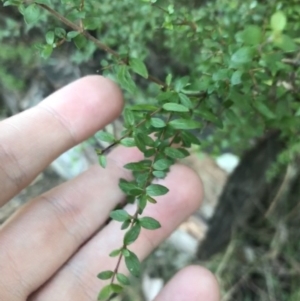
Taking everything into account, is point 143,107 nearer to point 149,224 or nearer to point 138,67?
point 138,67

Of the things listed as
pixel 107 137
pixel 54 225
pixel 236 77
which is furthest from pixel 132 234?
pixel 54 225

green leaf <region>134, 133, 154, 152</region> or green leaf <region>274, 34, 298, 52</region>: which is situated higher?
green leaf <region>274, 34, 298, 52</region>

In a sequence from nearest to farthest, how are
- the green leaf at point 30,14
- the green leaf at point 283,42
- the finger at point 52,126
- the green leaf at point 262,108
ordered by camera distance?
the green leaf at point 283,42 < the green leaf at point 30,14 < the green leaf at point 262,108 < the finger at point 52,126

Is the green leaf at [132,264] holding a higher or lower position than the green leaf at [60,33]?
lower

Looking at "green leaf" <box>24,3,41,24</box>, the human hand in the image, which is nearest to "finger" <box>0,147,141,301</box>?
the human hand

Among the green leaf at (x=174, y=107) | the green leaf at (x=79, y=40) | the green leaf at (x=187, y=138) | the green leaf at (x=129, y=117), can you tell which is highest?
the green leaf at (x=79, y=40)

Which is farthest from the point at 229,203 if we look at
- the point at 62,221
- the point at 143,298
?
the point at 62,221

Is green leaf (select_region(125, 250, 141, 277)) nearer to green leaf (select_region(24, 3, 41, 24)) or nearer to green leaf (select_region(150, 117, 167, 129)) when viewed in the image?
green leaf (select_region(150, 117, 167, 129))

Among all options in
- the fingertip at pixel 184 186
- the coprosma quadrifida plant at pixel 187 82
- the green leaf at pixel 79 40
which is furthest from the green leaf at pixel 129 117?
the fingertip at pixel 184 186

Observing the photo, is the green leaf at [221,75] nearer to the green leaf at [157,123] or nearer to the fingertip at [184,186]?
the green leaf at [157,123]
